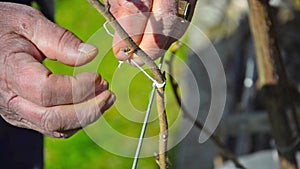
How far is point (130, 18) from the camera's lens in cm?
74

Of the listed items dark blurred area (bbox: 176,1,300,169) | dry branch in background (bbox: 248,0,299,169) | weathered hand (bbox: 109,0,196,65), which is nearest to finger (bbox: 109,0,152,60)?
weathered hand (bbox: 109,0,196,65)

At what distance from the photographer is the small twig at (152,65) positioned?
640 mm

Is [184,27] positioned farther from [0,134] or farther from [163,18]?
[0,134]

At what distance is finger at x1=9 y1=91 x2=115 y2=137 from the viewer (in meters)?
0.74

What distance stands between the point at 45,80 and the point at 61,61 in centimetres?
3

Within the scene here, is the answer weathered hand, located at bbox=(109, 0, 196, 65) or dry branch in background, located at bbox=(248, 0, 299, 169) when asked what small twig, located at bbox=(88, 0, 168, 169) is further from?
dry branch in background, located at bbox=(248, 0, 299, 169)

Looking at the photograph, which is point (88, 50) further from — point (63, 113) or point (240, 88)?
point (240, 88)

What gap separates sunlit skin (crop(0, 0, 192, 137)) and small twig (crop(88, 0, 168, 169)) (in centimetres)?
5

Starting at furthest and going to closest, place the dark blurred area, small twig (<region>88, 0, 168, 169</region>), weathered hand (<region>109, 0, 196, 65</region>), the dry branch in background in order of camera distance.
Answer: the dark blurred area < the dry branch in background < weathered hand (<region>109, 0, 196, 65</region>) < small twig (<region>88, 0, 168, 169</region>)

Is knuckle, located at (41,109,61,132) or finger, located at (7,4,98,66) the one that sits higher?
finger, located at (7,4,98,66)

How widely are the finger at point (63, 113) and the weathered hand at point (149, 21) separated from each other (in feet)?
0.18

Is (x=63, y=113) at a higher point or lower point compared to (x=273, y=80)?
higher

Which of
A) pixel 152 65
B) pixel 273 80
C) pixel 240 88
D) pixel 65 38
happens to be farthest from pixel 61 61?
pixel 240 88

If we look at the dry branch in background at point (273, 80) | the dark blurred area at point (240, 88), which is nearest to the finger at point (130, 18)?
the dry branch in background at point (273, 80)
